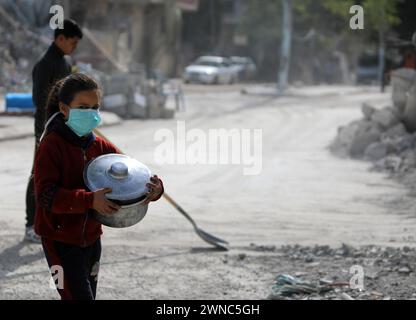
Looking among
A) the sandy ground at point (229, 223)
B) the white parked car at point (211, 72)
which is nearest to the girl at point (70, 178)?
the sandy ground at point (229, 223)

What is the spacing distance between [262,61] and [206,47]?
397 cm

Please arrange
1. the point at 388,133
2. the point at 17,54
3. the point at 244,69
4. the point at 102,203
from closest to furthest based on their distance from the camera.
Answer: the point at 102,203 → the point at 388,133 → the point at 17,54 → the point at 244,69

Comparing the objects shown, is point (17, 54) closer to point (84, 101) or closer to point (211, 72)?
point (211, 72)

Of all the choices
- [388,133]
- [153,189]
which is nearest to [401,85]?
[388,133]

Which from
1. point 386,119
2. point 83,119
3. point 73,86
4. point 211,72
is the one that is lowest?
point 211,72

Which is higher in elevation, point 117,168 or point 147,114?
point 117,168

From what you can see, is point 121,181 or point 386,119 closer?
point 121,181

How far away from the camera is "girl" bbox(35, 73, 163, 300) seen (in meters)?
3.65

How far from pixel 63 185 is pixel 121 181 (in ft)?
0.94

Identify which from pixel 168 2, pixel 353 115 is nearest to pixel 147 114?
pixel 353 115

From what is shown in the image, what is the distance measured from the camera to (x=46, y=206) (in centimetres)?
358

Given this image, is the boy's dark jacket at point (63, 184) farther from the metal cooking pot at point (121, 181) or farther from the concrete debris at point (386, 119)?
the concrete debris at point (386, 119)

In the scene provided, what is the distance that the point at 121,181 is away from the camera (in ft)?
11.7
